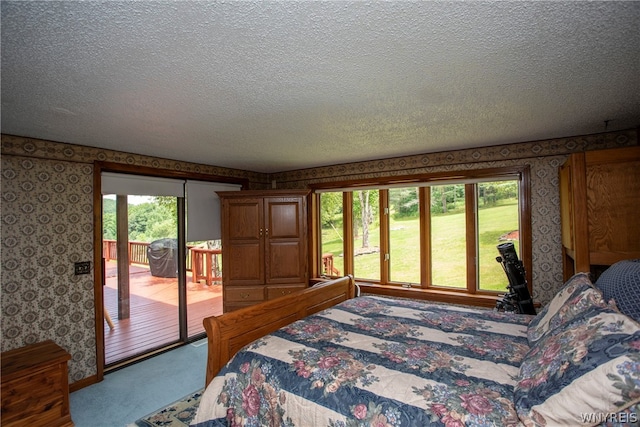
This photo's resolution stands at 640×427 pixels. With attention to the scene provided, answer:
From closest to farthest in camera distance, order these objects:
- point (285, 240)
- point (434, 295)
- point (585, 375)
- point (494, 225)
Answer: point (585, 375), point (494, 225), point (434, 295), point (285, 240)

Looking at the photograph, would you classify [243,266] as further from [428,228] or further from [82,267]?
[428,228]

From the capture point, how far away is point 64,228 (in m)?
2.85

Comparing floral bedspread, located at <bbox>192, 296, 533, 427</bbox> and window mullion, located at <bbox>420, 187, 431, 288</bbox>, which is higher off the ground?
window mullion, located at <bbox>420, 187, 431, 288</bbox>

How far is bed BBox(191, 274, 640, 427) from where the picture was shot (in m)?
1.09

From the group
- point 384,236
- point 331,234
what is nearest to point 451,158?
point 384,236

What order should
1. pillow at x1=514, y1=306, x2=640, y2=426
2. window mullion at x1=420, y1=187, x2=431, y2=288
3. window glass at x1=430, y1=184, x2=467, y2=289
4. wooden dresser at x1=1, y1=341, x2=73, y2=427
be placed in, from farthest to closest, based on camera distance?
1. window mullion at x1=420, y1=187, x2=431, y2=288
2. window glass at x1=430, y1=184, x2=467, y2=289
3. wooden dresser at x1=1, y1=341, x2=73, y2=427
4. pillow at x1=514, y1=306, x2=640, y2=426

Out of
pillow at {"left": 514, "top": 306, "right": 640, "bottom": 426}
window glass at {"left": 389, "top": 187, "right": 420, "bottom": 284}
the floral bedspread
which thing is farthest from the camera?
window glass at {"left": 389, "top": 187, "right": 420, "bottom": 284}

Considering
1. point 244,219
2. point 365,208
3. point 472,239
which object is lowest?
point 472,239

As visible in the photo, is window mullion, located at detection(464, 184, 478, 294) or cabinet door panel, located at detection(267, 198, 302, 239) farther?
cabinet door panel, located at detection(267, 198, 302, 239)

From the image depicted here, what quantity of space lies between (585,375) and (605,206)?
1.66m

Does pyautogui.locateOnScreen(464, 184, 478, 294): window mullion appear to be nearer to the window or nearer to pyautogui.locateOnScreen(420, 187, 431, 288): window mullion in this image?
the window

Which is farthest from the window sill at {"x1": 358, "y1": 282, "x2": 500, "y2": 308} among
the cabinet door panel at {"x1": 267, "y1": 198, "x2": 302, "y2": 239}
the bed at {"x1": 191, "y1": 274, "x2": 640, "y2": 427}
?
the cabinet door panel at {"x1": 267, "y1": 198, "x2": 302, "y2": 239}

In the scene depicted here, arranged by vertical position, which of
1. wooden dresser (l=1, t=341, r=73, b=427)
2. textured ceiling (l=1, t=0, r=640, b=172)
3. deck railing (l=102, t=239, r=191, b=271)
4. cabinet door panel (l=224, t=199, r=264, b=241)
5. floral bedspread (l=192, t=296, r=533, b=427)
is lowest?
wooden dresser (l=1, t=341, r=73, b=427)

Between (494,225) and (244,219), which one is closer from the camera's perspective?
(494,225)
